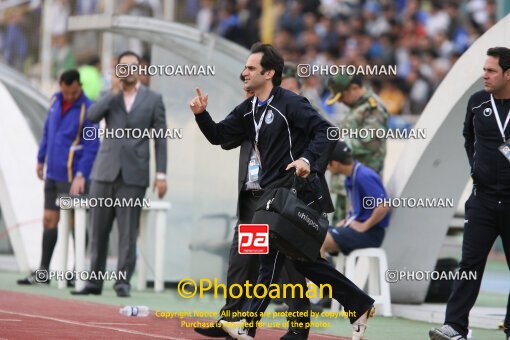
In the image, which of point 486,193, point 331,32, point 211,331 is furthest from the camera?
point 331,32

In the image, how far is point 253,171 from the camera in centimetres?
876

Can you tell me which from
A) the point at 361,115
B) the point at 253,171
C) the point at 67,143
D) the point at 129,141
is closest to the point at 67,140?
the point at 67,143

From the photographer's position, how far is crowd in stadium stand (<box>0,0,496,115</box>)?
21578 mm

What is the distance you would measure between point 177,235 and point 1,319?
521 centimetres

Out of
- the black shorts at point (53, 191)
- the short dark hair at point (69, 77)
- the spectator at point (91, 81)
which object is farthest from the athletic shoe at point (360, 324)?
the spectator at point (91, 81)

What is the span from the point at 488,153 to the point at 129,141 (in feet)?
16.4

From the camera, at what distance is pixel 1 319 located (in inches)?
384

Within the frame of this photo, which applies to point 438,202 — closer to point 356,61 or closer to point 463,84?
point 463,84

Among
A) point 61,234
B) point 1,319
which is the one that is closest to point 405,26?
point 61,234

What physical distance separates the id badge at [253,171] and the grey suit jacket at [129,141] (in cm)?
417

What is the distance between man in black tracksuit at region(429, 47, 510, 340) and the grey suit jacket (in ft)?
15.5

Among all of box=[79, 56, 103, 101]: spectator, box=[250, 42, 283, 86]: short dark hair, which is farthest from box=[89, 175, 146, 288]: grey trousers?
box=[79, 56, 103, 101]: spectator

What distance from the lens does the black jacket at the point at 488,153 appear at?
8750 millimetres

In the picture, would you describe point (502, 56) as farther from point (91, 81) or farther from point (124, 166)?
point (91, 81)
